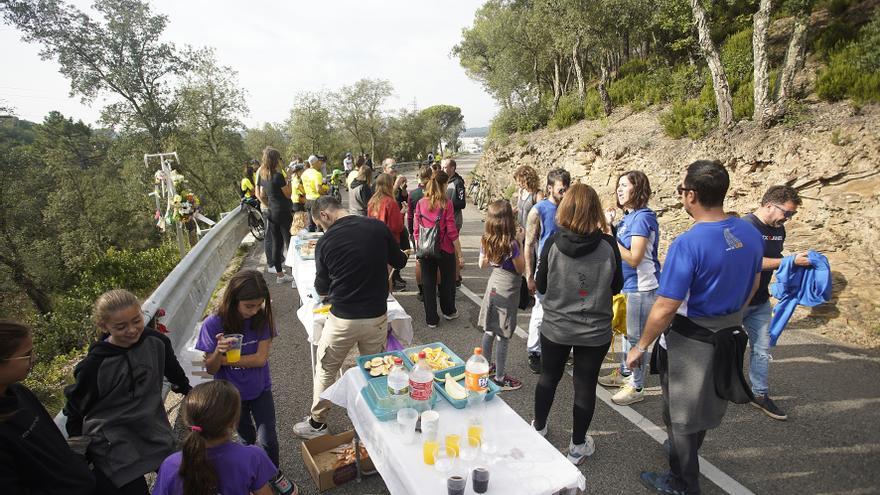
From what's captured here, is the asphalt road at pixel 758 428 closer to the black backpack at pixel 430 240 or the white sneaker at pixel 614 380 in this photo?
the white sneaker at pixel 614 380

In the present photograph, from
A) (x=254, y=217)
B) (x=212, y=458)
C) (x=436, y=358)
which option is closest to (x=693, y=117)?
(x=436, y=358)

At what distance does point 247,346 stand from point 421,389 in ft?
4.15

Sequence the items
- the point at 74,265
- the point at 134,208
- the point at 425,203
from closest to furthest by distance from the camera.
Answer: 1. the point at 425,203
2. the point at 74,265
3. the point at 134,208

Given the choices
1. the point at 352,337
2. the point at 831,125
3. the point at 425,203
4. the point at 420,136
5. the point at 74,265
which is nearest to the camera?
the point at 352,337

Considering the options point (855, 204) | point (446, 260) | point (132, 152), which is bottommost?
point (446, 260)

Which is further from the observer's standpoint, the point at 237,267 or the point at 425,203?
the point at 237,267

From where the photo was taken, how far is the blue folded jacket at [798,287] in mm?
4090

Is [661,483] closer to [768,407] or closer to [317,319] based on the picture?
[768,407]

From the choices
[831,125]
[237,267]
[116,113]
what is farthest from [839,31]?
[116,113]

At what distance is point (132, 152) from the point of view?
24625 mm

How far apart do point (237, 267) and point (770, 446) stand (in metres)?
8.49

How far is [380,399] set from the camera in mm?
2477

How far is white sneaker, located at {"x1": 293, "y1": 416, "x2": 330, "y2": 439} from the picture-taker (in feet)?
11.5

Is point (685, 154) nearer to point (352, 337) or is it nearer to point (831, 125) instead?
point (831, 125)
